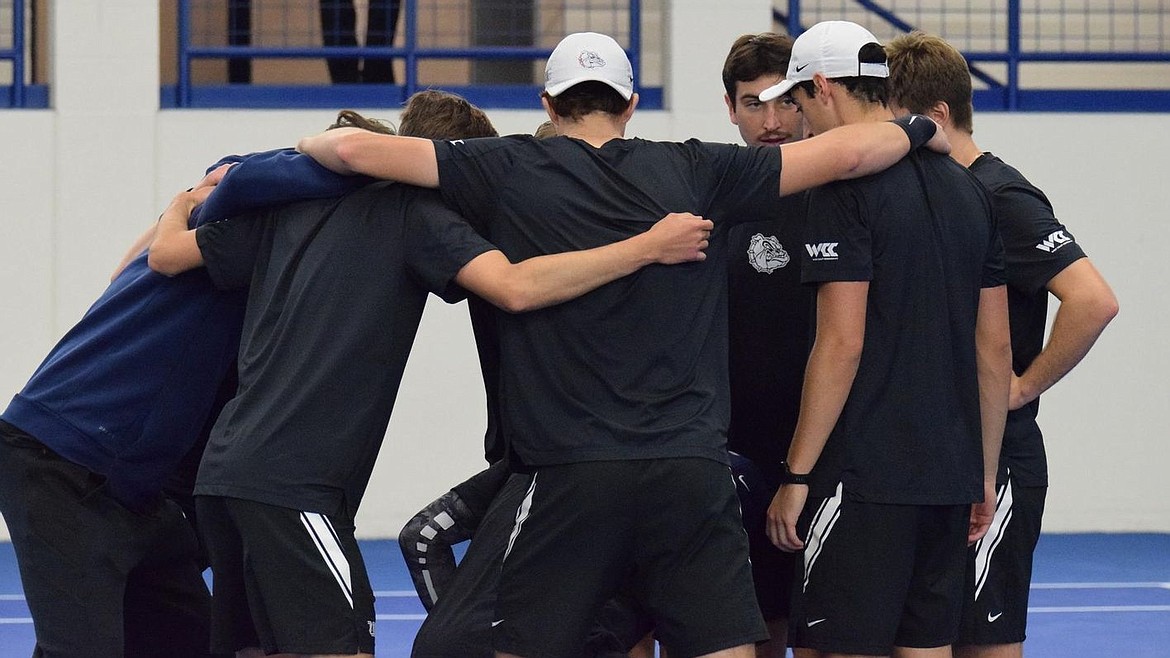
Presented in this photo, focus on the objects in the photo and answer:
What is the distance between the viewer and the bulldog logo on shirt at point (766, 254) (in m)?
4.00

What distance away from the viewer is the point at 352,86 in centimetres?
941

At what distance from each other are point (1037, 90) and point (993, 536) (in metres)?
6.67

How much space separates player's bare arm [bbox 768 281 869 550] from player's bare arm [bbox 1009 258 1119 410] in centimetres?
70

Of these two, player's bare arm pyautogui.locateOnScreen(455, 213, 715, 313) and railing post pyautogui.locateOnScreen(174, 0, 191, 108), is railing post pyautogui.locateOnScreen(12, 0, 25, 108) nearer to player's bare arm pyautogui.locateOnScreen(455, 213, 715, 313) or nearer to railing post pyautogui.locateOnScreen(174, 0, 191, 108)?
railing post pyautogui.locateOnScreen(174, 0, 191, 108)

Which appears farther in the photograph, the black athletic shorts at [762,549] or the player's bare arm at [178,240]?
the black athletic shorts at [762,549]

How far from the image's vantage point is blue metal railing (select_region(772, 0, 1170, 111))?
9750 millimetres

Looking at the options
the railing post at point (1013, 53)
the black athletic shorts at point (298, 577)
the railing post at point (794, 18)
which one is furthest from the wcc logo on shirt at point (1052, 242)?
the railing post at point (1013, 53)

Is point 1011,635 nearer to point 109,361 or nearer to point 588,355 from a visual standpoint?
point 588,355

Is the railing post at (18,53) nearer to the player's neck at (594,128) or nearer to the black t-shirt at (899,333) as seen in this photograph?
the player's neck at (594,128)

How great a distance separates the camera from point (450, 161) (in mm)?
3332

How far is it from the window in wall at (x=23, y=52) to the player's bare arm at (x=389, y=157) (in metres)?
6.40

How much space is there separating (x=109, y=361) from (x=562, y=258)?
1306 mm

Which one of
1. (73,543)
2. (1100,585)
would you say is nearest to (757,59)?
(73,543)

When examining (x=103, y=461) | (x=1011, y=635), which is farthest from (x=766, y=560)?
(x=103, y=461)
